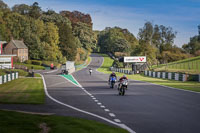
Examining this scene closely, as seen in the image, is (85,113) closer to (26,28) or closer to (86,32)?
(26,28)

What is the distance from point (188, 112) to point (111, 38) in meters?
171

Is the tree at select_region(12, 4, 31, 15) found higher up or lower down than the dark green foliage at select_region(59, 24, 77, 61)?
higher up

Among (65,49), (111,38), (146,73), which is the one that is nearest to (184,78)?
(146,73)

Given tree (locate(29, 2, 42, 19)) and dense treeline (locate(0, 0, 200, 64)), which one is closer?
dense treeline (locate(0, 0, 200, 64))

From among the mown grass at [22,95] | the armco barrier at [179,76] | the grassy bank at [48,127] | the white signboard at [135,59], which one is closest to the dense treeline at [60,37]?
the white signboard at [135,59]

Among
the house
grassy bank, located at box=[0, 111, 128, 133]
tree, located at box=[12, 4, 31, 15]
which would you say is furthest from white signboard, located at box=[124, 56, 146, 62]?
tree, located at box=[12, 4, 31, 15]

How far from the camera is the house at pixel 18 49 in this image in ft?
330

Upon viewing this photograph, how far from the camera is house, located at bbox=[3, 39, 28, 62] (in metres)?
100

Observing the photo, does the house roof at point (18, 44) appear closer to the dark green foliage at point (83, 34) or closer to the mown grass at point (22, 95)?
the dark green foliage at point (83, 34)

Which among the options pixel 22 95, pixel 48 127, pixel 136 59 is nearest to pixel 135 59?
pixel 136 59

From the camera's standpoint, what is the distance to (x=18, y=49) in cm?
10006

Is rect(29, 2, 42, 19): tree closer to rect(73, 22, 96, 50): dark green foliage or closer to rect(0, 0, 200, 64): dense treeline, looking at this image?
rect(0, 0, 200, 64): dense treeline

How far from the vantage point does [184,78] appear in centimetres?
4375

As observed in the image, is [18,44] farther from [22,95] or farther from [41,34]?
[22,95]
